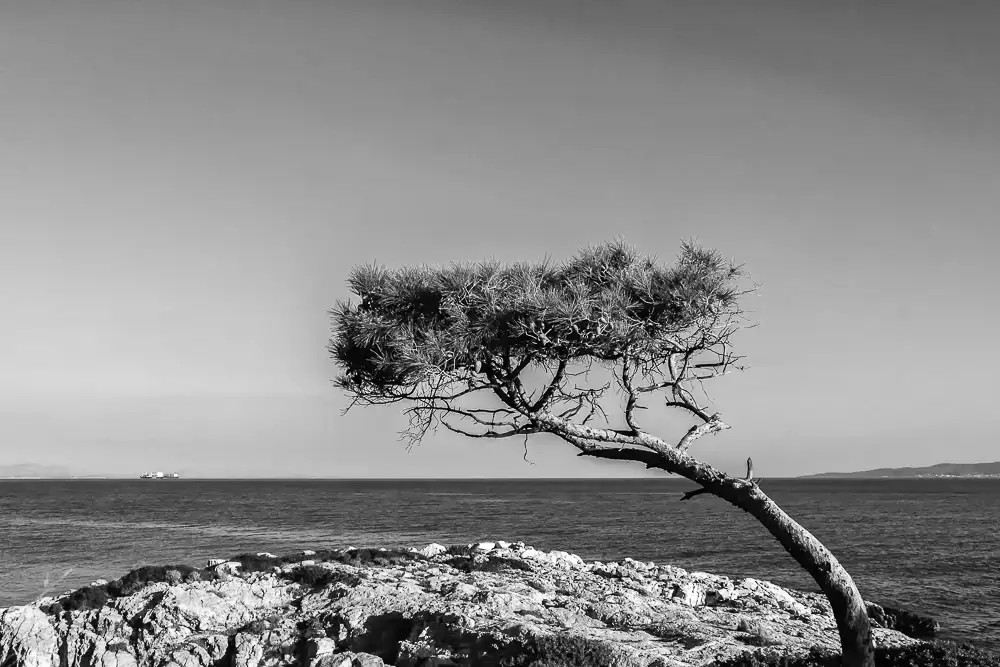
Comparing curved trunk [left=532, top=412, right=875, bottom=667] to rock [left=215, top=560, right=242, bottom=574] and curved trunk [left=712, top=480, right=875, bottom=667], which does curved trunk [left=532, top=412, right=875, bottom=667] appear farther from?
rock [left=215, top=560, right=242, bottom=574]

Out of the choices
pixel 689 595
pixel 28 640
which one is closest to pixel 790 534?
pixel 689 595

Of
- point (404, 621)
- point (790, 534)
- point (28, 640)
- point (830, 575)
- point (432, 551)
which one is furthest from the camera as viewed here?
point (432, 551)

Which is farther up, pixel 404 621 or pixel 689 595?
pixel 404 621

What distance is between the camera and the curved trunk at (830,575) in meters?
10.9

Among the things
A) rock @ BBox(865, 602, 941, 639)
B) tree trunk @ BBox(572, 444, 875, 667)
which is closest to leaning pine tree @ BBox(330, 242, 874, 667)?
tree trunk @ BBox(572, 444, 875, 667)

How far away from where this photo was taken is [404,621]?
46.9 ft

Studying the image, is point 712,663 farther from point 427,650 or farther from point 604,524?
point 604,524

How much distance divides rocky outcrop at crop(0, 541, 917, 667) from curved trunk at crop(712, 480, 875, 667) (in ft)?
5.05

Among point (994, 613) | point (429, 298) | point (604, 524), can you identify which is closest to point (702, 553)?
point (994, 613)

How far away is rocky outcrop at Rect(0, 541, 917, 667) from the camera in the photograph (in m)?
12.9

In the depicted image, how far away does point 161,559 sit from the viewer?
37.0 metres

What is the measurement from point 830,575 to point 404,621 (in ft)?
→ 24.6

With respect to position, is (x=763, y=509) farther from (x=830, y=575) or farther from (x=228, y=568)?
(x=228, y=568)

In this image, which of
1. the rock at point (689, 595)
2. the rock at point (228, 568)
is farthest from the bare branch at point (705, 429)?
the rock at point (228, 568)
